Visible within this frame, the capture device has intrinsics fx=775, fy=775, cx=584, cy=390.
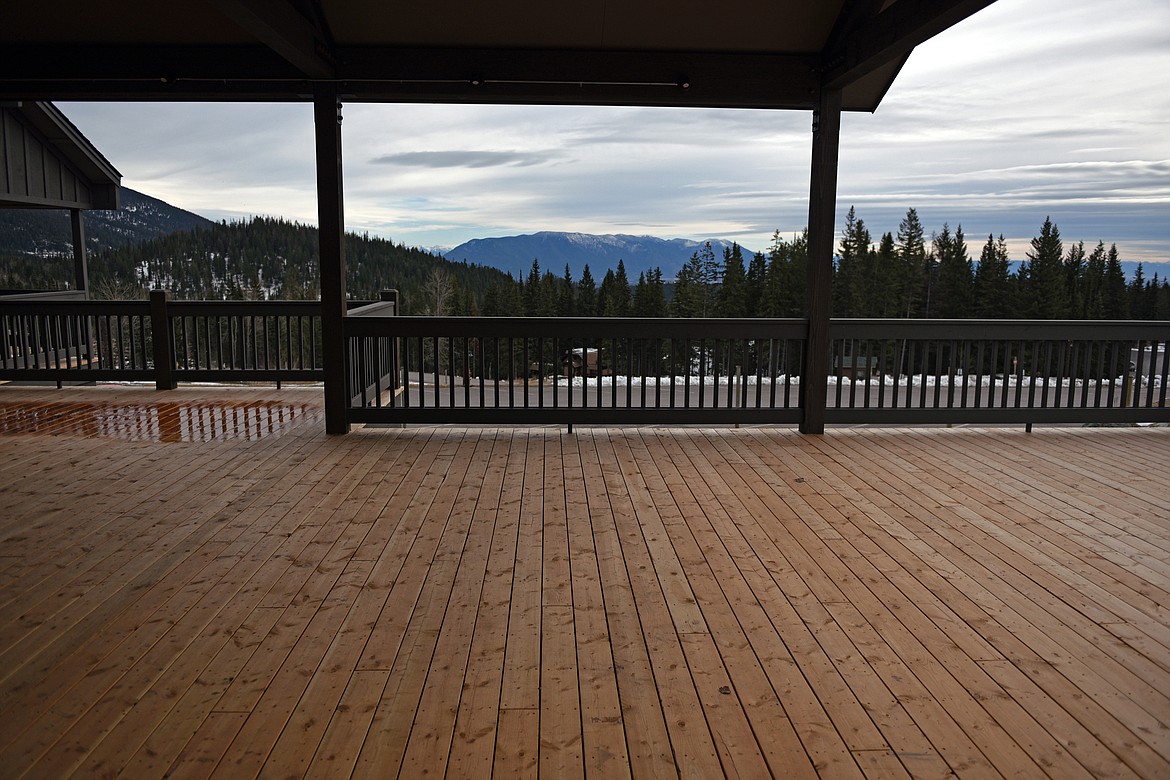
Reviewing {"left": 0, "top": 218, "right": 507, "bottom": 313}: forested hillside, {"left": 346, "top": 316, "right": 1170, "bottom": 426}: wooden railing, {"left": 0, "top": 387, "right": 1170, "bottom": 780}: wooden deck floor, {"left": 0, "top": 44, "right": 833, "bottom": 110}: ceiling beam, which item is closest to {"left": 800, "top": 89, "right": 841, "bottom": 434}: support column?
{"left": 346, "top": 316, "right": 1170, "bottom": 426}: wooden railing

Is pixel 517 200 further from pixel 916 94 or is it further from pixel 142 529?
pixel 142 529

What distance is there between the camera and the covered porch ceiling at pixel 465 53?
18.9ft

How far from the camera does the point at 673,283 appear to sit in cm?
945

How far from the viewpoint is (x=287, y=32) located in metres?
5.04

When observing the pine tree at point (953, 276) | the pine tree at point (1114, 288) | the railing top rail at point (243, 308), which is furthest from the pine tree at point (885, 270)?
the railing top rail at point (243, 308)

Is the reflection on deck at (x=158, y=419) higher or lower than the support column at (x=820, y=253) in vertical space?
lower

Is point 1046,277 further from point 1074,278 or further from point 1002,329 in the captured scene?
point 1002,329

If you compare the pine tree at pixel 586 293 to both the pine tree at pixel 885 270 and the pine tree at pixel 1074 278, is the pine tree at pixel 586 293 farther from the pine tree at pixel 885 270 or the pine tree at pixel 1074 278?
the pine tree at pixel 1074 278

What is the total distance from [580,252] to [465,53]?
12.6ft

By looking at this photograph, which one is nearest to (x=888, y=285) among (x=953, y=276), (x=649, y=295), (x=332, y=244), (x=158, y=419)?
(x=953, y=276)

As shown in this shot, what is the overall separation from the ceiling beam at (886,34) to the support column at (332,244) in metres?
3.92

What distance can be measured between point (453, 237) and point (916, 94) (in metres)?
6.23

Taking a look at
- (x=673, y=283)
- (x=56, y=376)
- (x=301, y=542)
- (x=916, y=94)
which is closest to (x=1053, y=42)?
(x=916, y=94)

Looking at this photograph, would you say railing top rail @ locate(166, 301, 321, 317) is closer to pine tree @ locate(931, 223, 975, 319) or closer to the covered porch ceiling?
the covered porch ceiling
